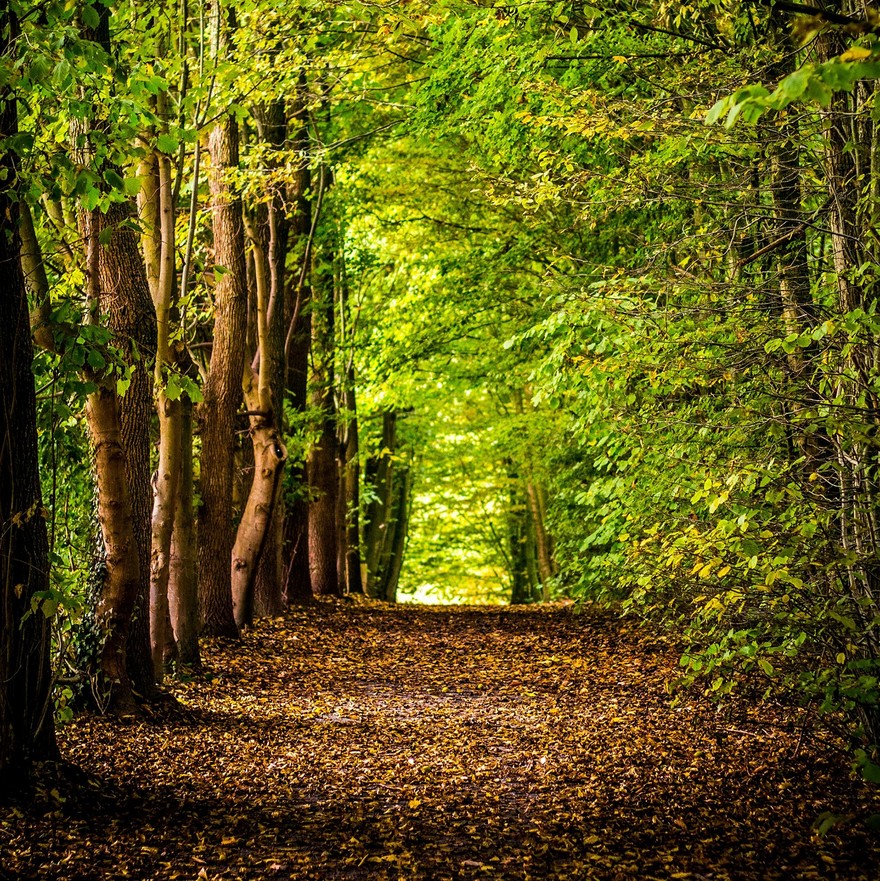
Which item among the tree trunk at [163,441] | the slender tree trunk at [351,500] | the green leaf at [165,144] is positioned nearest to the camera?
the green leaf at [165,144]

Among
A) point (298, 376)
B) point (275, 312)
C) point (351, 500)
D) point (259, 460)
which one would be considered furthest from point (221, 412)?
point (351, 500)

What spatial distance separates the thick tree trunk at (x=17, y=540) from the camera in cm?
528

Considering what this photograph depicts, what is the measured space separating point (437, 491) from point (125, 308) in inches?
924

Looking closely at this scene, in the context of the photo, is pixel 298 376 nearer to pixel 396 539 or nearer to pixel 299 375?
pixel 299 375

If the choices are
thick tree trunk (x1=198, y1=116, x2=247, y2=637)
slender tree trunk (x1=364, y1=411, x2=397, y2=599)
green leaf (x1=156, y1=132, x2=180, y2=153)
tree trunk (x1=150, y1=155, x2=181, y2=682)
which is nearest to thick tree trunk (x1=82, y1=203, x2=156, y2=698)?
tree trunk (x1=150, y1=155, x2=181, y2=682)

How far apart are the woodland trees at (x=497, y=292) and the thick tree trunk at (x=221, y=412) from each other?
0.04 meters

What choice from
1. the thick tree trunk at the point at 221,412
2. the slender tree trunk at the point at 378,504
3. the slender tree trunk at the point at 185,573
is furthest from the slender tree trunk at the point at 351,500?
the slender tree trunk at the point at 185,573

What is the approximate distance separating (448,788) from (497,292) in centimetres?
1049

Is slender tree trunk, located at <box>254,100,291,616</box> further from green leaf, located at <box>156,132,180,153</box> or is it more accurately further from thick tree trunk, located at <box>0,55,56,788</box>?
green leaf, located at <box>156,132,180,153</box>

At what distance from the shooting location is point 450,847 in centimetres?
518

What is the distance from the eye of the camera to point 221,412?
12.2 meters

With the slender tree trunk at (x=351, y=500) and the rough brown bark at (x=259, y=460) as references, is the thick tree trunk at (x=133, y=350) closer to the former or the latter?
the rough brown bark at (x=259, y=460)

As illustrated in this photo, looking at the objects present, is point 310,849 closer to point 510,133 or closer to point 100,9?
point 100,9

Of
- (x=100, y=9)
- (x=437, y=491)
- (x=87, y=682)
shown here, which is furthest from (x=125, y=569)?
(x=437, y=491)
